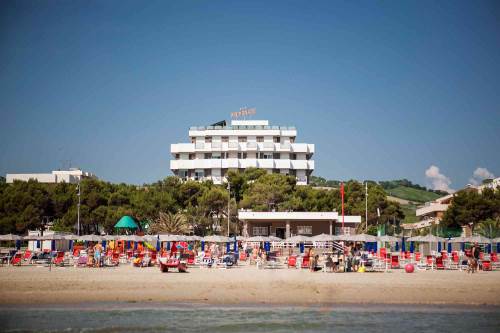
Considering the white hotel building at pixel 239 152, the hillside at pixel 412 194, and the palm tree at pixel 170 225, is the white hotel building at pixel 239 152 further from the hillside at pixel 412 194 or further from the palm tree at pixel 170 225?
the hillside at pixel 412 194

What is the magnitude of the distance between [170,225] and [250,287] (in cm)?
3120

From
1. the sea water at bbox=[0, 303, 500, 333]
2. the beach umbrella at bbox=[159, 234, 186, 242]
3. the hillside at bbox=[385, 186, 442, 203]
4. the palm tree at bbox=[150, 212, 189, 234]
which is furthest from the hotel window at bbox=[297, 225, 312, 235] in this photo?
the hillside at bbox=[385, 186, 442, 203]

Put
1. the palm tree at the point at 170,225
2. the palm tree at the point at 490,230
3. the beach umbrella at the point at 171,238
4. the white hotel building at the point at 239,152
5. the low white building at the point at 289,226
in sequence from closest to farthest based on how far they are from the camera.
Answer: the beach umbrella at the point at 171,238, the palm tree at the point at 490,230, the palm tree at the point at 170,225, the low white building at the point at 289,226, the white hotel building at the point at 239,152

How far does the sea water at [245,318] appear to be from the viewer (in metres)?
17.5

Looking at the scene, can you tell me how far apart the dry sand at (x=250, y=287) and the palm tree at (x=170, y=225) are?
24.7m

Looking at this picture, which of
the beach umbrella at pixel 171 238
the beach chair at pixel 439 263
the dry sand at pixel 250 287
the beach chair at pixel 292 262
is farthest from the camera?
the beach umbrella at pixel 171 238

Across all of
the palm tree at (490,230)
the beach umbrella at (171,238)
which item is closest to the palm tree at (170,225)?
the beach umbrella at (171,238)

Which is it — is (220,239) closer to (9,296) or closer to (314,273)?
(314,273)

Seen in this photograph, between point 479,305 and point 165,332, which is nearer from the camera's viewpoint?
point 165,332

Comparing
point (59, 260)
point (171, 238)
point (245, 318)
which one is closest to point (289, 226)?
point (171, 238)

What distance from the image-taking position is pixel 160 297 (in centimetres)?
2220

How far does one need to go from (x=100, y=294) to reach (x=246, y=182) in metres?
53.4

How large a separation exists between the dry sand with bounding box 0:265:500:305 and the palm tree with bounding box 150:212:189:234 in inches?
974

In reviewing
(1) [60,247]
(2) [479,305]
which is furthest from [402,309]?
(1) [60,247]
